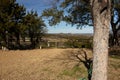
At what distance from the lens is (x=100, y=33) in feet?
27.3

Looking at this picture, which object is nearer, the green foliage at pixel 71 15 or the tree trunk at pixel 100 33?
the tree trunk at pixel 100 33

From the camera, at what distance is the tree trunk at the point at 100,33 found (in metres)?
8.15

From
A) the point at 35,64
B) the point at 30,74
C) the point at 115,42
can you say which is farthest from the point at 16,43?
the point at 30,74

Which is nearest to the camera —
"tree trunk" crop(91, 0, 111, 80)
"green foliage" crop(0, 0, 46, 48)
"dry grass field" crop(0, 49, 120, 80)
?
"tree trunk" crop(91, 0, 111, 80)

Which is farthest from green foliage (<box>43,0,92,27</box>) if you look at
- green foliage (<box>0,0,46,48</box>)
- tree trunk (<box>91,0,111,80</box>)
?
tree trunk (<box>91,0,111,80</box>)

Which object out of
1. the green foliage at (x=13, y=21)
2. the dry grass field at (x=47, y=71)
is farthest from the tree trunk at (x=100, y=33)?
the green foliage at (x=13, y=21)

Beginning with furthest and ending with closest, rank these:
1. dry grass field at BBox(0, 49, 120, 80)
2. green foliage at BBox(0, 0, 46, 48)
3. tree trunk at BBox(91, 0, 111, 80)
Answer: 1. green foliage at BBox(0, 0, 46, 48)
2. dry grass field at BBox(0, 49, 120, 80)
3. tree trunk at BBox(91, 0, 111, 80)

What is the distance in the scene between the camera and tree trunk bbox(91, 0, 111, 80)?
8.15 meters

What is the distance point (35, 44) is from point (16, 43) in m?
2.89

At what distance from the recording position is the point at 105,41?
27.7 feet

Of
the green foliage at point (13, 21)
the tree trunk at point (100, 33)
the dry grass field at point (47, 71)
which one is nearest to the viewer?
the tree trunk at point (100, 33)

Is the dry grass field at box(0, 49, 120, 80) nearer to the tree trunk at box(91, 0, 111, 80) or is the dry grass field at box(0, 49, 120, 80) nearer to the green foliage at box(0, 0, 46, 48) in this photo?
the tree trunk at box(91, 0, 111, 80)

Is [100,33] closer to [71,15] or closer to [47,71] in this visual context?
[47,71]

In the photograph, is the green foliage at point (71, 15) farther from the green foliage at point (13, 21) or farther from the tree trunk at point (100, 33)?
the tree trunk at point (100, 33)
